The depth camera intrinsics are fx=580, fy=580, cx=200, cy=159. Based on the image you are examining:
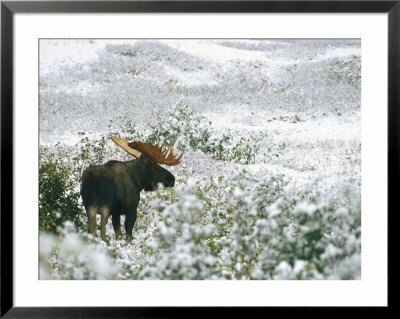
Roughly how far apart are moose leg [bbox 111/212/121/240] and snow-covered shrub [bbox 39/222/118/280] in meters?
0.18

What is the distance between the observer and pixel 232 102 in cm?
521

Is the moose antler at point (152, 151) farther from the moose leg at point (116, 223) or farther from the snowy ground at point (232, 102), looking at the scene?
the moose leg at point (116, 223)

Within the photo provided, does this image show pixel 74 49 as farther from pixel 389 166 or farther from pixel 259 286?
pixel 389 166

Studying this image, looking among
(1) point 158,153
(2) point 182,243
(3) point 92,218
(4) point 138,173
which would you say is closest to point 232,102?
(1) point 158,153

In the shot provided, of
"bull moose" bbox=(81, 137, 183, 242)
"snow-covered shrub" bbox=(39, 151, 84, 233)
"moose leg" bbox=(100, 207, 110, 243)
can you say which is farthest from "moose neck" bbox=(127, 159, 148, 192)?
"snow-covered shrub" bbox=(39, 151, 84, 233)

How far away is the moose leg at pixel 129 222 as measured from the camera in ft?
16.7

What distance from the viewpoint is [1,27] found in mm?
5020

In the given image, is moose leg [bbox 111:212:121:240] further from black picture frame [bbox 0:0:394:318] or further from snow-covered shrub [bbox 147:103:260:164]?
black picture frame [bbox 0:0:394:318]

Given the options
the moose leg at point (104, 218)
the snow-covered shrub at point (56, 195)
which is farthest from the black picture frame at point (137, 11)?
the moose leg at point (104, 218)

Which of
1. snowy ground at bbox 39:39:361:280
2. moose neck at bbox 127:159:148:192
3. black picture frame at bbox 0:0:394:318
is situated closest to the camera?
black picture frame at bbox 0:0:394:318

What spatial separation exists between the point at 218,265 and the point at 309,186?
1.06 metres

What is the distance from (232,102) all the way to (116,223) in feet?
4.90

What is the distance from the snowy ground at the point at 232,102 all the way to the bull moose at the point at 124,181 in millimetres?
151

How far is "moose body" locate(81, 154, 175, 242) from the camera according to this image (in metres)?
5.14
